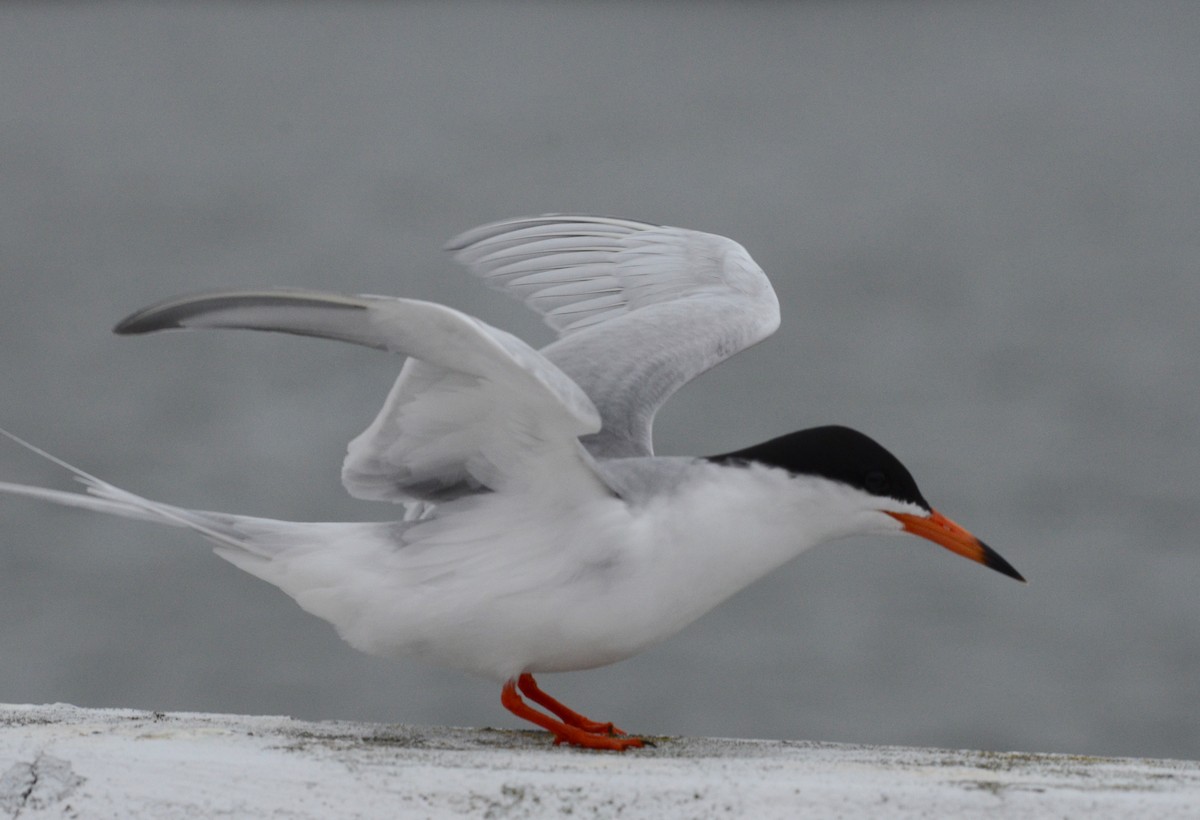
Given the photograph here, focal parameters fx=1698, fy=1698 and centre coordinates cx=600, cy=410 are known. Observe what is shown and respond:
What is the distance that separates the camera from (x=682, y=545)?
3287mm

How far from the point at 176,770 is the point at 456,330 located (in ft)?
2.79

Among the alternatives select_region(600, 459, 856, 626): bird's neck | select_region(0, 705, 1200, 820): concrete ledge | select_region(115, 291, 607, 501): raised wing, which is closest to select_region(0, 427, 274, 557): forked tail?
select_region(115, 291, 607, 501): raised wing

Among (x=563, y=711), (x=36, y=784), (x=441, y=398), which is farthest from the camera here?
(x=563, y=711)

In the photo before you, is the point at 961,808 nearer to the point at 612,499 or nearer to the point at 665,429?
the point at 612,499

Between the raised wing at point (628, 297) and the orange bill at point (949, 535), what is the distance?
69cm

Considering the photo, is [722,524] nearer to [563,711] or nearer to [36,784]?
[563,711]

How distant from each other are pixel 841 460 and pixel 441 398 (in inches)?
31.7

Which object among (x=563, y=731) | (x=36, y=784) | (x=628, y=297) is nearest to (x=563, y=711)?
(x=563, y=731)

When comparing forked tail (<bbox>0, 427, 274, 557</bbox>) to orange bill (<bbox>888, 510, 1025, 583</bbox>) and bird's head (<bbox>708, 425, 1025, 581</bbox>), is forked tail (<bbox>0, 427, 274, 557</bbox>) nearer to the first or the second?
bird's head (<bbox>708, 425, 1025, 581</bbox>)

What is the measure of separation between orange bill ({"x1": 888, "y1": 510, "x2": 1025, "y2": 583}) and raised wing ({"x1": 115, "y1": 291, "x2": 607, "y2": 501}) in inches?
27.2

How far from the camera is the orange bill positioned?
3488 millimetres

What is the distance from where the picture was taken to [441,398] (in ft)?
10.4

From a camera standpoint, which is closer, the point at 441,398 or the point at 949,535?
the point at 441,398

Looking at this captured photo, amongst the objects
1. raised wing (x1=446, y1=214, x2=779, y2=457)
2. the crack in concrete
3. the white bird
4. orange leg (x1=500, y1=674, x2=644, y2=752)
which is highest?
raised wing (x1=446, y1=214, x2=779, y2=457)
